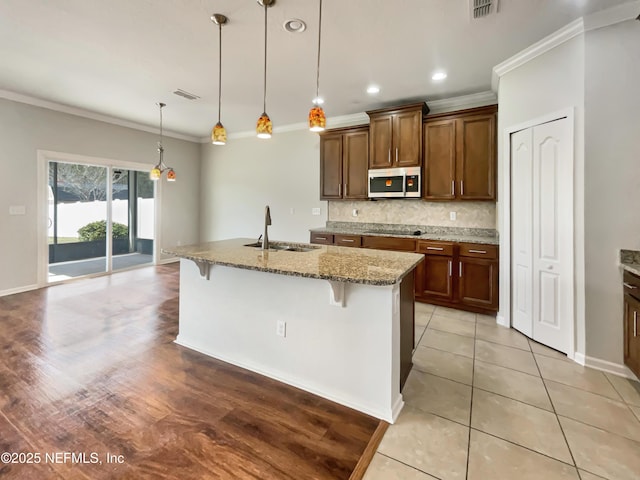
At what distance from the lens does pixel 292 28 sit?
261 cm

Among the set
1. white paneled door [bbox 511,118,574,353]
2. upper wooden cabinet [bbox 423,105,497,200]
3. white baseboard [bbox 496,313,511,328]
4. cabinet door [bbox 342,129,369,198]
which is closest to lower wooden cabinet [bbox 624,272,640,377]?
white paneled door [bbox 511,118,574,353]

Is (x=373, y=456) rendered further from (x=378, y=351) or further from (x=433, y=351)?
(x=433, y=351)

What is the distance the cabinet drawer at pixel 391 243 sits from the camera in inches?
158

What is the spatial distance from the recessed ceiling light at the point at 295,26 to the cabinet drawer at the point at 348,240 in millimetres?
2602

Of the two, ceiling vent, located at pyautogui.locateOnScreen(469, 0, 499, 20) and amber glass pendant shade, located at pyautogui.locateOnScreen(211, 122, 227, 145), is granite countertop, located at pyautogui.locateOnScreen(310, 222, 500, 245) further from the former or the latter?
amber glass pendant shade, located at pyautogui.locateOnScreen(211, 122, 227, 145)

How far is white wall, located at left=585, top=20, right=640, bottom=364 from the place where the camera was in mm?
2330

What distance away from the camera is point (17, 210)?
4426 millimetres

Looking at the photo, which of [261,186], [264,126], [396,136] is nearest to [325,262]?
[264,126]

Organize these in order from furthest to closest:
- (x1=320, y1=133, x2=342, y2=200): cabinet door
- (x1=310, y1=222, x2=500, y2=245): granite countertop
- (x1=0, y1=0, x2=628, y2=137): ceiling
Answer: (x1=320, y1=133, x2=342, y2=200): cabinet door → (x1=310, y1=222, x2=500, y2=245): granite countertop → (x1=0, y1=0, x2=628, y2=137): ceiling

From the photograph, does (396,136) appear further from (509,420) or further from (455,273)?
(509,420)

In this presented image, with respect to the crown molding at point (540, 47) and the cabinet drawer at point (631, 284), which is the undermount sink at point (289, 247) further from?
the crown molding at point (540, 47)

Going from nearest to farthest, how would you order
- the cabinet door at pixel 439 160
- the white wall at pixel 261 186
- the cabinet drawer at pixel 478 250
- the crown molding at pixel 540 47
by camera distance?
the crown molding at pixel 540 47, the cabinet drawer at pixel 478 250, the cabinet door at pixel 439 160, the white wall at pixel 261 186

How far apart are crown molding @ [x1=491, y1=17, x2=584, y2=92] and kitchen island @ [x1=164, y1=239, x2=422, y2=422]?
2.33m

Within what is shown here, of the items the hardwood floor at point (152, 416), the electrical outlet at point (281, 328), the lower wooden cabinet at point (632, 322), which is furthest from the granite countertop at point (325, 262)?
the lower wooden cabinet at point (632, 322)
